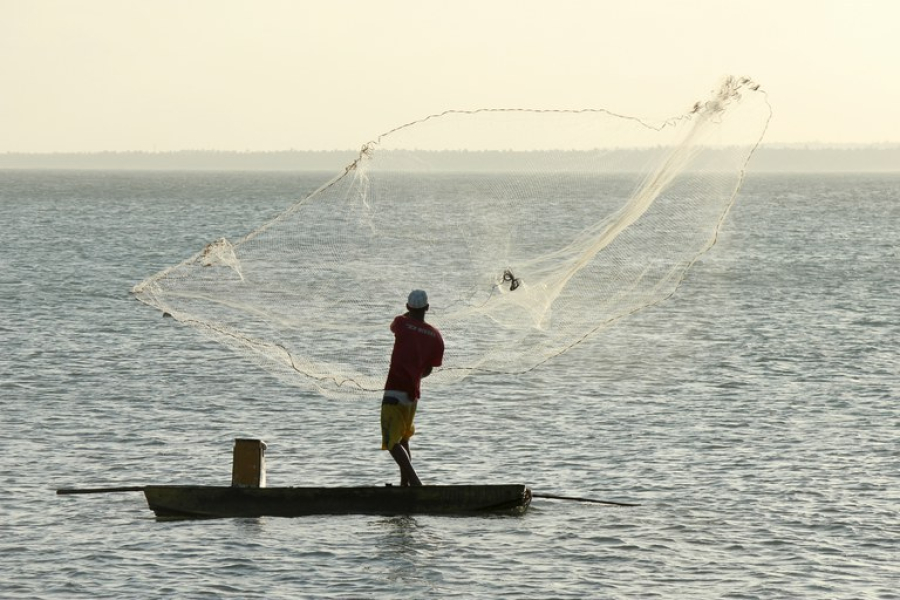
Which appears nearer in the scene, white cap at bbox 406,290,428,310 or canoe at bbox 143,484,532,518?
white cap at bbox 406,290,428,310

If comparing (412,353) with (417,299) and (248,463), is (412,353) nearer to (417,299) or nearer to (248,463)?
(417,299)

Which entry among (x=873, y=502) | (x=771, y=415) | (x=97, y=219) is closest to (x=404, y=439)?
(x=873, y=502)

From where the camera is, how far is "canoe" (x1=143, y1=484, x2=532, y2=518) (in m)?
18.5

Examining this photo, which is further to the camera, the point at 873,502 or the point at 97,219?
the point at 97,219

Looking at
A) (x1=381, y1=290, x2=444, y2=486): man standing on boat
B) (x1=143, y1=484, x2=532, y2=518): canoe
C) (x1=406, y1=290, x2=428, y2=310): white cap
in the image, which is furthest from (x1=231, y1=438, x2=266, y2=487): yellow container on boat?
(x1=406, y1=290, x2=428, y2=310): white cap

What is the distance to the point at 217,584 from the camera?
1661 centimetres

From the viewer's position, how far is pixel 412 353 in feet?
59.0

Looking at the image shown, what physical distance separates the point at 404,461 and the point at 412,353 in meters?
1.36

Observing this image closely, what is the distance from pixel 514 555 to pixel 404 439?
6.22 ft

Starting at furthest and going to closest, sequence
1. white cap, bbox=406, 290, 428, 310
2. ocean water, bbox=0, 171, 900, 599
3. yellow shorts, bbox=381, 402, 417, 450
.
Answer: yellow shorts, bbox=381, 402, 417, 450, white cap, bbox=406, 290, 428, 310, ocean water, bbox=0, 171, 900, 599

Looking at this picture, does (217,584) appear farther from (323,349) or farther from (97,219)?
(97,219)

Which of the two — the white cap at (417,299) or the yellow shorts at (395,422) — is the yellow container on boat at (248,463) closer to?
the yellow shorts at (395,422)

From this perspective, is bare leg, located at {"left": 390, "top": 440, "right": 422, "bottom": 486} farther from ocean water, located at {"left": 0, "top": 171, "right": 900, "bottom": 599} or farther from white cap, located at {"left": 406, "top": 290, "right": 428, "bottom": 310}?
white cap, located at {"left": 406, "top": 290, "right": 428, "bottom": 310}

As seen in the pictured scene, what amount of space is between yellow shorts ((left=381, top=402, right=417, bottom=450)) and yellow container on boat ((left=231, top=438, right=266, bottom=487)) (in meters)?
1.49
